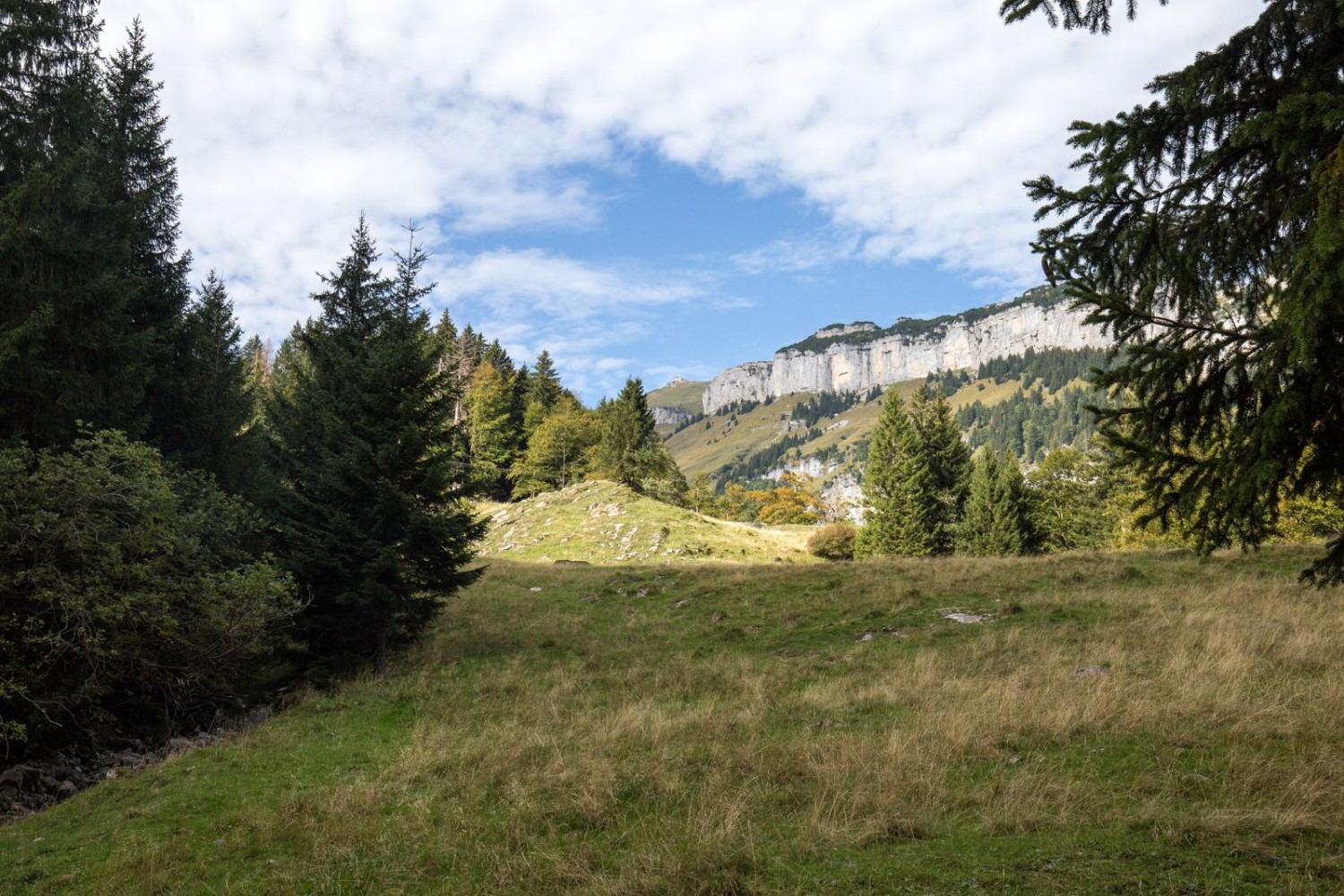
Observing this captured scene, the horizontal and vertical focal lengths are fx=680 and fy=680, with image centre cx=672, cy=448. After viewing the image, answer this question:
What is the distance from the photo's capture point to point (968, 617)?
696 inches

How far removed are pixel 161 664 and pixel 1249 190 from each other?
17066 mm

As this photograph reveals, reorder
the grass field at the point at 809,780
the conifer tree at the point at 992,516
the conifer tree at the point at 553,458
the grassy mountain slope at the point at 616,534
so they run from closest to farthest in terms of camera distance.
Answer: the grass field at the point at 809,780 → the grassy mountain slope at the point at 616,534 → the conifer tree at the point at 992,516 → the conifer tree at the point at 553,458

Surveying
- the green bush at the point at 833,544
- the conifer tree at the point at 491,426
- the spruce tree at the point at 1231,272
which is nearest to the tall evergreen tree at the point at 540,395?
the conifer tree at the point at 491,426

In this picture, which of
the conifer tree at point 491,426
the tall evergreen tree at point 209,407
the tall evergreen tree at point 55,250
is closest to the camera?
the tall evergreen tree at point 55,250

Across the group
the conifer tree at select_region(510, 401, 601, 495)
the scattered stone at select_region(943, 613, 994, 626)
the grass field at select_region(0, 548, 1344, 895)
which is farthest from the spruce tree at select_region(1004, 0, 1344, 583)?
the conifer tree at select_region(510, 401, 601, 495)

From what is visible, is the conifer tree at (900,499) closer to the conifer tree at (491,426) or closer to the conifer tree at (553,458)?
the conifer tree at (553,458)

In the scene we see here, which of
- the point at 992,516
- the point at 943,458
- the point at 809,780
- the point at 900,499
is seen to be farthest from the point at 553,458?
the point at 809,780

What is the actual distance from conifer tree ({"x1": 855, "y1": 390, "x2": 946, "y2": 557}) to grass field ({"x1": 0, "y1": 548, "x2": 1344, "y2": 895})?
34627 millimetres

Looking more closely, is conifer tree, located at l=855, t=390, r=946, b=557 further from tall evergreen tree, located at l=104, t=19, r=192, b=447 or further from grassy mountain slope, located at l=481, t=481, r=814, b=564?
tall evergreen tree, located at l=104, t=19, r=192, b=447

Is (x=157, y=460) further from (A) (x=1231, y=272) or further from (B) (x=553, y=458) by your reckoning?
(B) (x=553, y=458)

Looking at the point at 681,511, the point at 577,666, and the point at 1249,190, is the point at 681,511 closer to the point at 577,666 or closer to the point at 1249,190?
the point at 577,666

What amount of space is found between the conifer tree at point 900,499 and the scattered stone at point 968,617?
3285 centimetres

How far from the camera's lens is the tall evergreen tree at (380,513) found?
1733 cm

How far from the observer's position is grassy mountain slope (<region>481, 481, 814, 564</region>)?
151 feet
